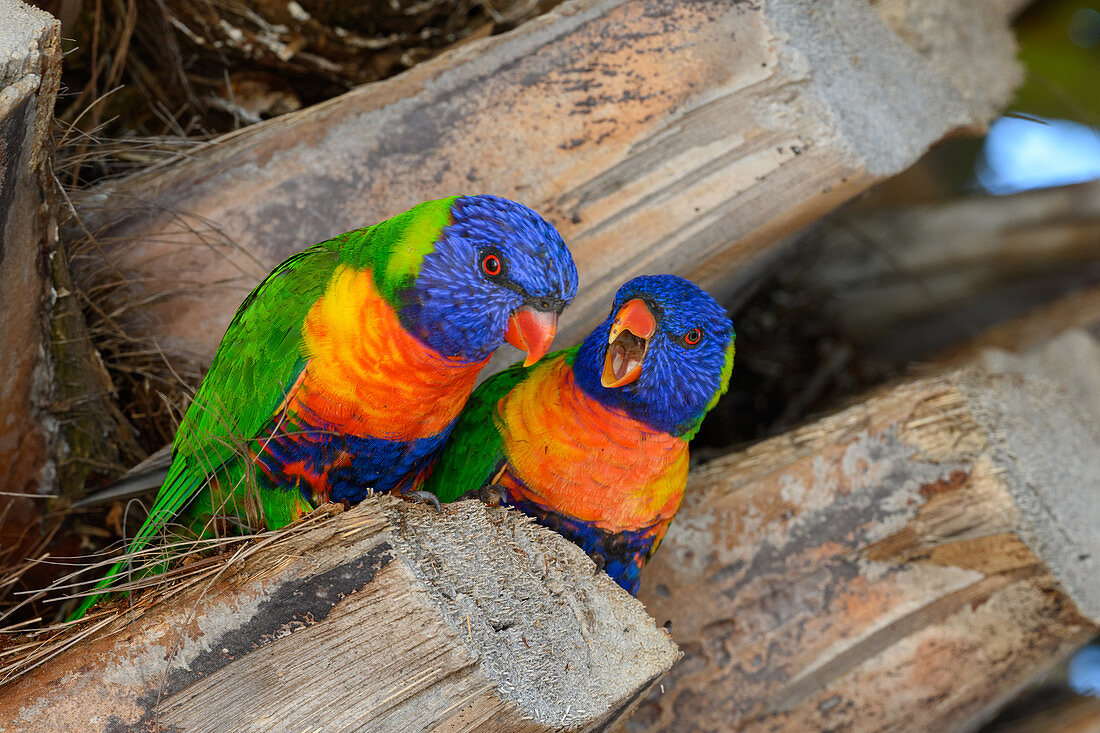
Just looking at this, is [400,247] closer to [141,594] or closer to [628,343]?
[628,343]

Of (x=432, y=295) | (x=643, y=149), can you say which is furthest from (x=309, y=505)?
(x=643, y=149)

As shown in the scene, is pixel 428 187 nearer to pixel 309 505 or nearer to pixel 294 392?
pixel 294 392

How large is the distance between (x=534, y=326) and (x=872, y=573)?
1.58 m

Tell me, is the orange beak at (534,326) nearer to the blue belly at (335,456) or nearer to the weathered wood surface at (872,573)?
the blue belly at (335,456)

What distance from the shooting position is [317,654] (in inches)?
61.0

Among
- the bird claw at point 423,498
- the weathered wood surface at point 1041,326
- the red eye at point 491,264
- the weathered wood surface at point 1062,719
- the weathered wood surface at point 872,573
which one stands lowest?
the weathered wood surface at point 1062,719

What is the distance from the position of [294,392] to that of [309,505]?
30cm

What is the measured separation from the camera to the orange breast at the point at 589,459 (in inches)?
81.5

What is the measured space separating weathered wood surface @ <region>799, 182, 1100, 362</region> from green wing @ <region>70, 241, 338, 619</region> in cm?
340

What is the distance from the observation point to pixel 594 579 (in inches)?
74.8

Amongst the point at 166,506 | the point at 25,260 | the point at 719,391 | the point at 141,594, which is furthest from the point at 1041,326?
the point at 25,260

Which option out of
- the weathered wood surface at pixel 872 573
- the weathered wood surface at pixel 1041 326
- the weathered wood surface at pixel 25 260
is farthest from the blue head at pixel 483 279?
the weathered wood surface at pixel 1041 326

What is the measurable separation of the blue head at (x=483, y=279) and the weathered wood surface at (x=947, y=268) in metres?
3.22

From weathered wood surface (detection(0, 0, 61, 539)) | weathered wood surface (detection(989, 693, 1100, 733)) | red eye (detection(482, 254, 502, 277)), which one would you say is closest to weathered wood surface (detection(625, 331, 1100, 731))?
weathered wood surface (detection(989, 693, 1100, 733))
